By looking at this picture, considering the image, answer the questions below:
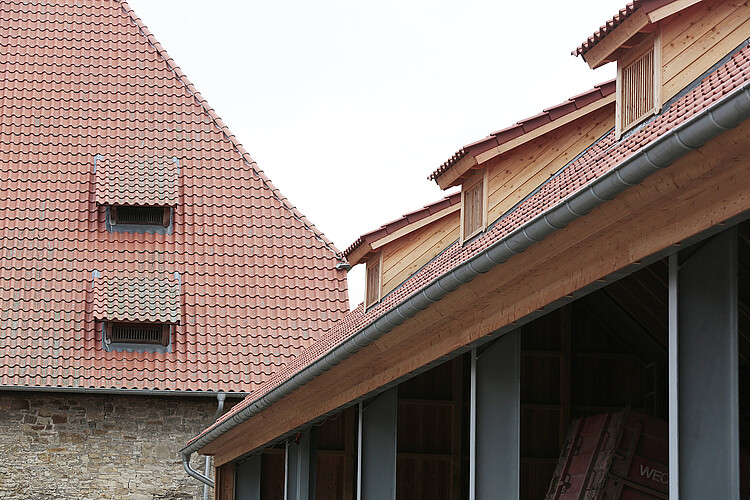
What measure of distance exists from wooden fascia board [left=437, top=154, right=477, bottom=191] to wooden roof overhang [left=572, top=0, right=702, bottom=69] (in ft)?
6.51

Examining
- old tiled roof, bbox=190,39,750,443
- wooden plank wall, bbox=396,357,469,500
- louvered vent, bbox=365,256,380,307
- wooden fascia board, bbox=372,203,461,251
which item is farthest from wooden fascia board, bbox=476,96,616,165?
wooden plank wall, bbox=396,357,469,500

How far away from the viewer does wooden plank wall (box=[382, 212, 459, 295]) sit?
12.2 metres

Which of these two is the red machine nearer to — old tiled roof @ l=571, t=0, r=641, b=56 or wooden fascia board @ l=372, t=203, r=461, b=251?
wooden fascia board @ l=372, t=203, r=461, b=251

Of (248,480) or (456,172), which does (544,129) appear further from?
(248,480)

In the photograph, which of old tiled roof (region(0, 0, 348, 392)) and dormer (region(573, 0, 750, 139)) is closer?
dormer (region(573, 0, 750, 139))

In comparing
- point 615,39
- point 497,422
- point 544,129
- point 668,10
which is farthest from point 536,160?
point 668,10

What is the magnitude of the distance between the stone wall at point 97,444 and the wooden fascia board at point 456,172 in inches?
407

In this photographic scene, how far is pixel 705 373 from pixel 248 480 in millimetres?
11489

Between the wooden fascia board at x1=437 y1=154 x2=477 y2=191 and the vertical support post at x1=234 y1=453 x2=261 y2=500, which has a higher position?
the wooden fascia board at x1=437 y1=154 x2=477 y2=191

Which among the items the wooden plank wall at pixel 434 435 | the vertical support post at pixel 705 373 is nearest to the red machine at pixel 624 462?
the wooden plank wall at pixel 434 435

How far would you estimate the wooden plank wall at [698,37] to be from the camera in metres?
6.67

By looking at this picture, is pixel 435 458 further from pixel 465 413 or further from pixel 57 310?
pixel 57 310

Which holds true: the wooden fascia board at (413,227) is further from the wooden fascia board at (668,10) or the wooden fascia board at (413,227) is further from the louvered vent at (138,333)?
the louvered vent at (138,333)

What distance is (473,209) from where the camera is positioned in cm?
997
